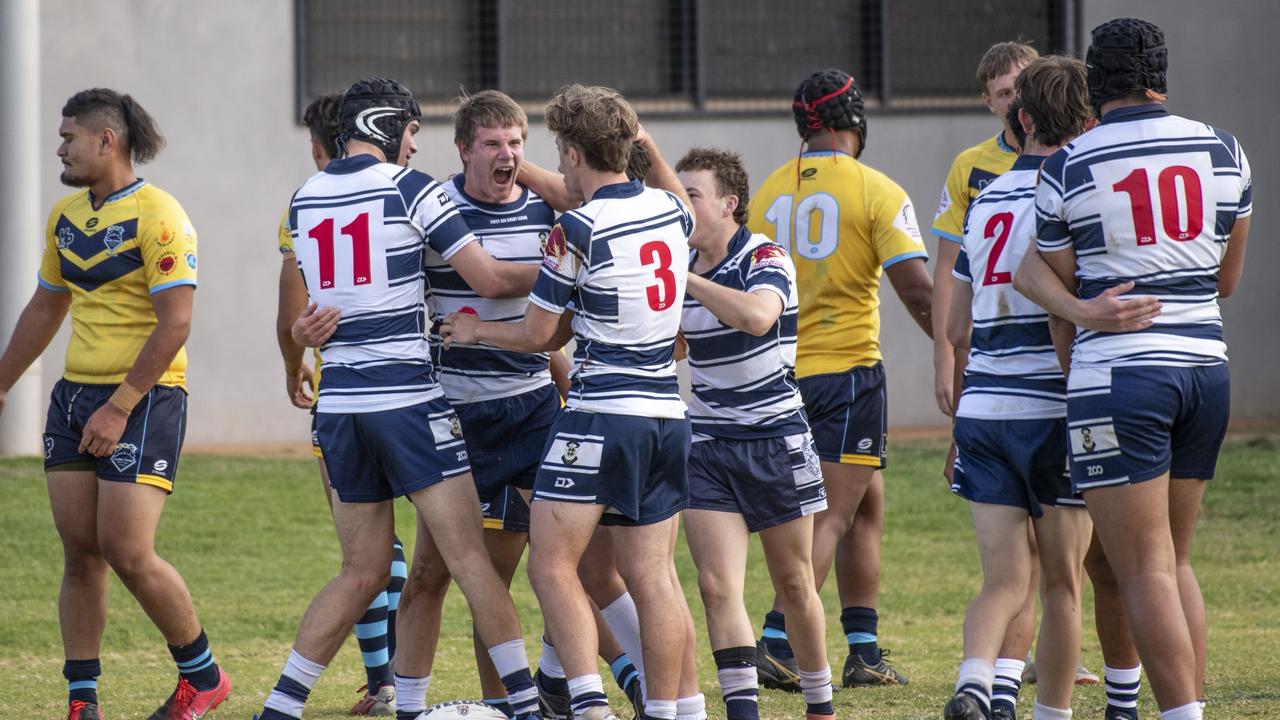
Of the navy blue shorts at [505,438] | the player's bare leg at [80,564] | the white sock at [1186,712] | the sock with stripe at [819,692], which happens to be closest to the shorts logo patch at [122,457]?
the player's bare leg at [80,564]

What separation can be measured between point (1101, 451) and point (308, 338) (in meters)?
2.39

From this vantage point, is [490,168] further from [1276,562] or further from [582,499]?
[1276,562]

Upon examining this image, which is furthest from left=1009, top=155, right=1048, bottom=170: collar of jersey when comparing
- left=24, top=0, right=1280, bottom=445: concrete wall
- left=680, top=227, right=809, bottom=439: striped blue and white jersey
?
left=24, top=0, right=1280, bottom=445: concrete wall

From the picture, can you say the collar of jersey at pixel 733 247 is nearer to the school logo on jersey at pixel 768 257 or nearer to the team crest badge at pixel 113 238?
the school logo on jersey at pixel 768 257

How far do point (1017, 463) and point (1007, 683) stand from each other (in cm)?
74

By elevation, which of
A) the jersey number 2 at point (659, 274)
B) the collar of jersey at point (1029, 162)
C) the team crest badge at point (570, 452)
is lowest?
the team crest badge at point (570, 452)

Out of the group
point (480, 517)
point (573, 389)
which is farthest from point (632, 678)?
point (573, 389)

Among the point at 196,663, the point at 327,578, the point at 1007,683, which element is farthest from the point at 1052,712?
the point at 327,578

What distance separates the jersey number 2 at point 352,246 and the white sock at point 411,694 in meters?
1.38

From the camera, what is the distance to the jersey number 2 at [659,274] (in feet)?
15.0

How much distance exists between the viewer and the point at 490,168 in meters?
5.16

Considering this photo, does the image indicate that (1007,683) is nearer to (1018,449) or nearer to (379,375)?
(1018,449)

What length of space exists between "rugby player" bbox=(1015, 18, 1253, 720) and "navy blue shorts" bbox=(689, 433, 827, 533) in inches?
39.6

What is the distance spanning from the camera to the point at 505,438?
17.2 feet
